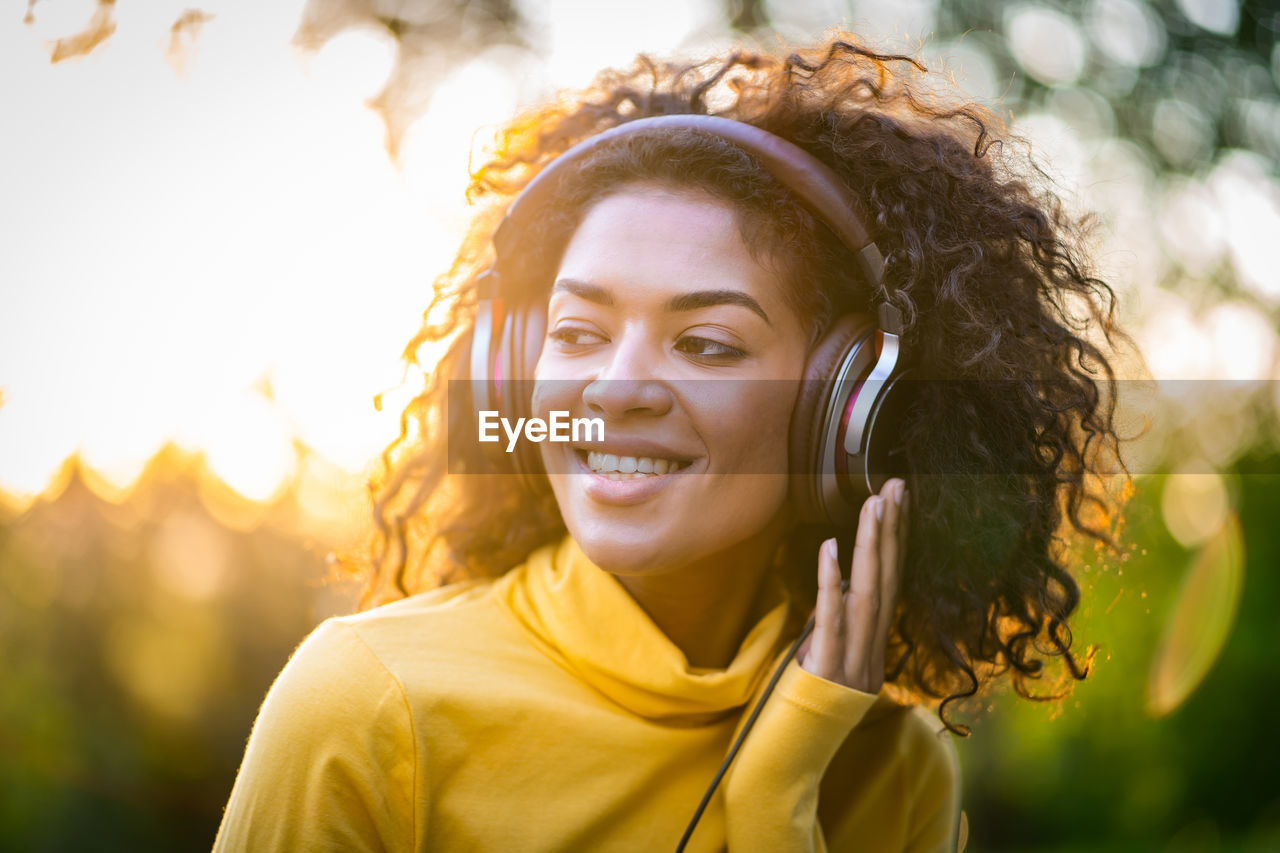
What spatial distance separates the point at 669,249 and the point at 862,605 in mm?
740

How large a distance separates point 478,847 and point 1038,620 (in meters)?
1.19

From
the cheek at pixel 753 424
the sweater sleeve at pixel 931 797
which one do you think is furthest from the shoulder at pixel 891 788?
the cheek at pixel 753 424

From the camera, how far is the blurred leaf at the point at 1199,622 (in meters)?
4.61

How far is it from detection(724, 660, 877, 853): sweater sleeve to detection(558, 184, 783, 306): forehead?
73cm

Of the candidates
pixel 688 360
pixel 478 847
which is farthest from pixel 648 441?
pixel 478 847

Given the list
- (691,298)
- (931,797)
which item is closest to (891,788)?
(931,797)

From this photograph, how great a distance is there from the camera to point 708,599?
72.5 inches

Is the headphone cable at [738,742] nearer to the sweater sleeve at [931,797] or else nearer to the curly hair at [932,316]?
the curly hair at [932,316]

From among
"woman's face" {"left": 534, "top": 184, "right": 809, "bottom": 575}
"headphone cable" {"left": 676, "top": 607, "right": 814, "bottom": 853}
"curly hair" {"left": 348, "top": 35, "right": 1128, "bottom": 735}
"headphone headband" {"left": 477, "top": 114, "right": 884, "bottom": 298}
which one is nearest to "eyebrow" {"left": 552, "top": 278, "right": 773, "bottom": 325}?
"woman's face" {"left": 534, "top": 184, "right": 809, "bottom": 575}

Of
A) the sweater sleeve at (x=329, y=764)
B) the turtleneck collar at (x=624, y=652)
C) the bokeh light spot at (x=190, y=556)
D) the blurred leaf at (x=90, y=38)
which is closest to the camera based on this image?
the sweater sleeve at (x=329, y=764)

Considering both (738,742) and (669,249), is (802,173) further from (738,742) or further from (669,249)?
(738,742)

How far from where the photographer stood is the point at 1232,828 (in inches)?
184

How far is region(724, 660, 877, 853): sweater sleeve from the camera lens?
1.58 metres

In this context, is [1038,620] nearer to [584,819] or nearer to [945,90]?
[584,819]
